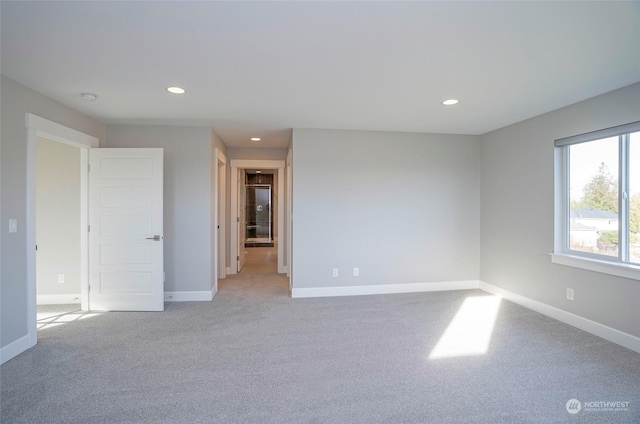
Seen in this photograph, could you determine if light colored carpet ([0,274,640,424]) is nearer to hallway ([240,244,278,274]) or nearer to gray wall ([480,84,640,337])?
gray wall ([480,84,640,337])

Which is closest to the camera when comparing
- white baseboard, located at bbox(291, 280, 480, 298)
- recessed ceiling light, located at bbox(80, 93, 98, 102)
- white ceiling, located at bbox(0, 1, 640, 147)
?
white ceiling, located at bbox(0, 1, 640, 147)

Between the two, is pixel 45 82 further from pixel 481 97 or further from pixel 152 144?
pixel 481 97

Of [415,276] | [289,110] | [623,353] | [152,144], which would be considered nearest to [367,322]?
[415,276]

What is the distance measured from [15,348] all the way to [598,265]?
538 centimetres

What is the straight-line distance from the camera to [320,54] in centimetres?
221

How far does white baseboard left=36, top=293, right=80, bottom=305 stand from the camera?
4.04 meters

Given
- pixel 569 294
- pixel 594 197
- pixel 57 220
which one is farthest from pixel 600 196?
pixel 57 220

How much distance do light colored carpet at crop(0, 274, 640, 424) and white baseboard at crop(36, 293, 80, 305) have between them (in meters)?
0.68

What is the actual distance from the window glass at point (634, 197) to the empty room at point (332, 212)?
2 cm


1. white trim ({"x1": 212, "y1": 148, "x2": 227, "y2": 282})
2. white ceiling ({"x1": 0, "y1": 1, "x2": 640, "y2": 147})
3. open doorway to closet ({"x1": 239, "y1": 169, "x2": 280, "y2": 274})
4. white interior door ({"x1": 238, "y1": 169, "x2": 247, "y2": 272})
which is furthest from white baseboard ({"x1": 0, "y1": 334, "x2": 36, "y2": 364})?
open doorway to closet ({"x1": 239, "y1": 169, "x2": 280, "y2": 274})

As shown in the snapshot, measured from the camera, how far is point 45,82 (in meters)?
2.70

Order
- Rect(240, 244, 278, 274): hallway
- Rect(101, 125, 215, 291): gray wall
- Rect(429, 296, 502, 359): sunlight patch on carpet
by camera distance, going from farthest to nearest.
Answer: Rect(240, 244, 278, 274): hallway → Rect(101, 125, 215, 291): gray wall → Rect(429, 296, 502, 359): sunlight patch on carpet

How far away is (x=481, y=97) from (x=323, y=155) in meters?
2.07

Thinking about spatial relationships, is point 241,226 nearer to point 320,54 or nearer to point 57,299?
point 57,299
